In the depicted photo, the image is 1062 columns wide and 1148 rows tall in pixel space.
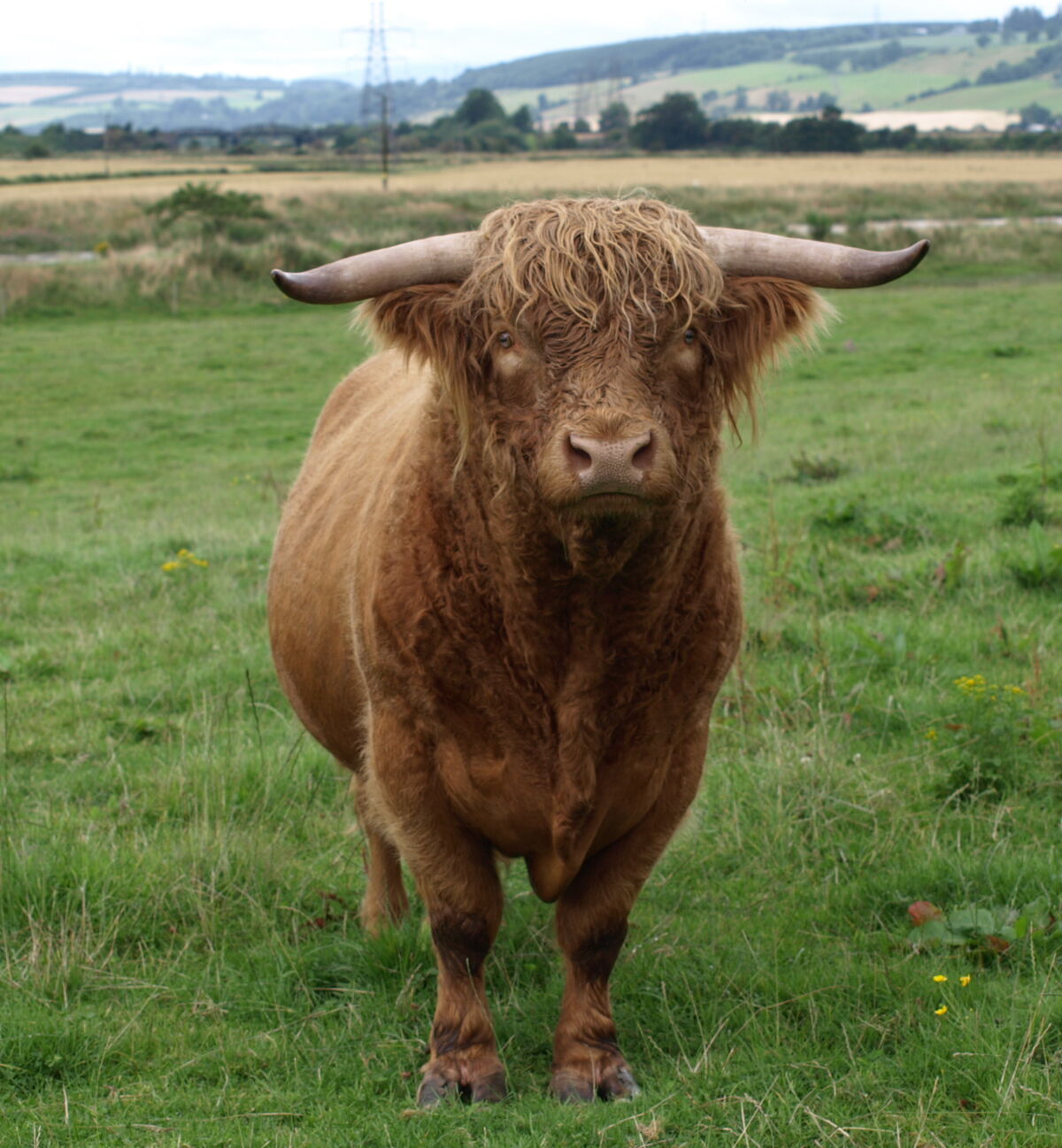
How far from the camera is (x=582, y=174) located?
2201 inches

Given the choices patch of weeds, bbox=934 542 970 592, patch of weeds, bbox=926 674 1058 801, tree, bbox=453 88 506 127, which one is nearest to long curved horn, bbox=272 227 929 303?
patch of weeds, bbox=926 674 1058 801

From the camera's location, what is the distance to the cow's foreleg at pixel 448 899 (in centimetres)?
321

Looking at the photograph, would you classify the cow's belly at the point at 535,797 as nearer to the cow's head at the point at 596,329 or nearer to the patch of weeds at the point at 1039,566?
the cow's head at the point at 596,329

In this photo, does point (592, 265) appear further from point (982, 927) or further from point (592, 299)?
point (982, 927)

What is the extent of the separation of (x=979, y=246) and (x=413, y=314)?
31068mm

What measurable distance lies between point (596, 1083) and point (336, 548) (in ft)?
5.64

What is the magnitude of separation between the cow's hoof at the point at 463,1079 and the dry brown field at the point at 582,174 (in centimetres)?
3911

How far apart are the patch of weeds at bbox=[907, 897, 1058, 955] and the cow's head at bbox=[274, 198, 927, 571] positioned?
5.02ft

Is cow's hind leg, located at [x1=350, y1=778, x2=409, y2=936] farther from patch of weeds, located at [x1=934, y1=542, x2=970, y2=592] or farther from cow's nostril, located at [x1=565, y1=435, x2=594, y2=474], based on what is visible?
patch of weeds, located at [x1=934, y1=542, x2=970, y2=592]

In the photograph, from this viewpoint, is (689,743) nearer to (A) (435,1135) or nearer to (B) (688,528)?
(B) (688,528)

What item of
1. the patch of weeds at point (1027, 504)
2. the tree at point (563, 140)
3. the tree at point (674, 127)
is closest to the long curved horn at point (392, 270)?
the patch of weeds at point (1027, 504)

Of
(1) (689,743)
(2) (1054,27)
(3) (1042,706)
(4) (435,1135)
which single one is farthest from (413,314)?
(2) (1054,27)

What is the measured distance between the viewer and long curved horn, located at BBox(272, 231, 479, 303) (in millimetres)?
2875

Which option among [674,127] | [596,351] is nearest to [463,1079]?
[596,351]
